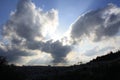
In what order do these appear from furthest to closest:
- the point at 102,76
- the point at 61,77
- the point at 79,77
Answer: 1. the point at 61,77
2. the point at 79,77
3. the point at 102,76

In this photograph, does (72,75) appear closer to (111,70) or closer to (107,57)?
(111,70)

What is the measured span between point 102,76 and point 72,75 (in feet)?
24.4

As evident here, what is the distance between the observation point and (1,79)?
108ft

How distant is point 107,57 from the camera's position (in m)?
67.9

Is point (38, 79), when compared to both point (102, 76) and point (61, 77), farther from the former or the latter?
point (102, 76)

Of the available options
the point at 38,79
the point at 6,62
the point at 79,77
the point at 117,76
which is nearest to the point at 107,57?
the point at 38,79

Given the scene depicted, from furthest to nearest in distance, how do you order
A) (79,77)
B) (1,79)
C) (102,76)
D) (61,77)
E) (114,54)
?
(114,54) < (61,77) < (79,77) < (102,76) < (1,79)

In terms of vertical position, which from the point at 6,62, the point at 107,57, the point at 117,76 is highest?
the point at 107,57

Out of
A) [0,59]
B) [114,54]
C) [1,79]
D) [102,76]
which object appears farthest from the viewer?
[114,54]

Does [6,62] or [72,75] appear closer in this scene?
[6,62]

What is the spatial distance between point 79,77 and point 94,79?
366 centimetres

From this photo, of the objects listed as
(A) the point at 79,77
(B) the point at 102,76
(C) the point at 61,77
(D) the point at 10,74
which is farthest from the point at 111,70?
(D) the point at 10,74

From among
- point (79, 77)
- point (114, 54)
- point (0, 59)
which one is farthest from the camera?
point (114, 54)

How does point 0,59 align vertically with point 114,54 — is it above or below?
below
